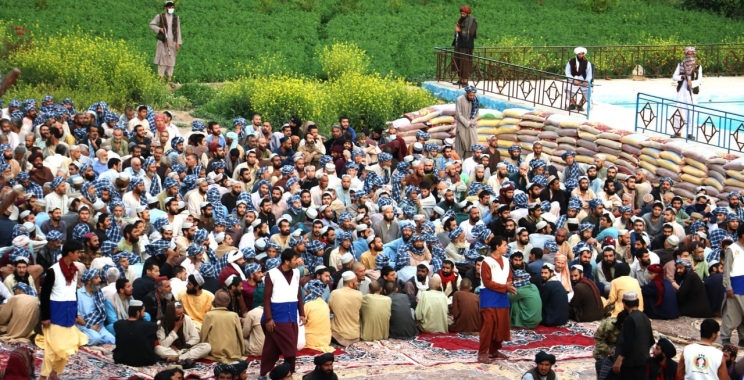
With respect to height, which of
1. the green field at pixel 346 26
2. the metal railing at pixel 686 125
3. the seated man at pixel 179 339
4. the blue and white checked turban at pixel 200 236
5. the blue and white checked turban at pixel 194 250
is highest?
the green field at pixel 346 26

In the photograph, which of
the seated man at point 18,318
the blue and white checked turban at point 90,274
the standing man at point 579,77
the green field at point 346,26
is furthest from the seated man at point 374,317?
the green field at point 346,26

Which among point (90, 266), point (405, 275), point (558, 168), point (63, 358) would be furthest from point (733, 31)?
point (63, 358)

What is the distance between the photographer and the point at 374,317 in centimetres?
1170

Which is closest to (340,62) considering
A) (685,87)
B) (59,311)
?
(685,87)

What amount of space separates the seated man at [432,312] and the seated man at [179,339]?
7.27 ft

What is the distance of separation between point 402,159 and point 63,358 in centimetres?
797

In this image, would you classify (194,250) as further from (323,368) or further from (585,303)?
(585,303)

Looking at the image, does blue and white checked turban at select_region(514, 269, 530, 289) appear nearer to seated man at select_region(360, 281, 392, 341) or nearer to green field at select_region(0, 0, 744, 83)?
seated man at select_region(360, 281, 392, 341)

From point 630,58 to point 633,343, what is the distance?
14565mm

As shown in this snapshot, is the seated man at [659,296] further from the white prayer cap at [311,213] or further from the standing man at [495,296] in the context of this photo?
the white prayer cap at [311,213]

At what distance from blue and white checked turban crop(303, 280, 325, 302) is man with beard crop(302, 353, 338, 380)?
2.07m

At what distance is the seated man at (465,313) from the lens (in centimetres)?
1210

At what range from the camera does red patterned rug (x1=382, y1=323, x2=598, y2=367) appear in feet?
37.1

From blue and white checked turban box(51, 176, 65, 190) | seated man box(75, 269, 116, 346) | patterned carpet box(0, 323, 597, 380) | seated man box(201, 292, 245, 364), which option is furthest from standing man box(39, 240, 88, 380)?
blue and white checked turban box(51, 176, 65, 190)
